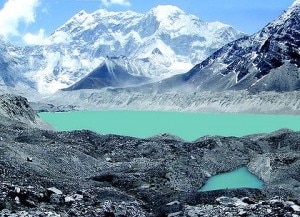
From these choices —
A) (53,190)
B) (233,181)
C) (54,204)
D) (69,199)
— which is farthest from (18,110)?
(54,204)

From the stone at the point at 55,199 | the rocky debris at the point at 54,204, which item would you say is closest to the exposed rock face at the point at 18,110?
the rocky debris at the point at 54,204

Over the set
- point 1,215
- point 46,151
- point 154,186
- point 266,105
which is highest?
point 266,105

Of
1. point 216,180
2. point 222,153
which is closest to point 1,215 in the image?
point 216,180

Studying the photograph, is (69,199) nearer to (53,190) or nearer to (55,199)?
(55,199)

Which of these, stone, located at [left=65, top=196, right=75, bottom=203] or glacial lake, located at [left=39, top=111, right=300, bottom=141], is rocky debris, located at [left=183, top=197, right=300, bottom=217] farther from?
glacial lake, located at [left=39, top=111, right=300, bottom=141]

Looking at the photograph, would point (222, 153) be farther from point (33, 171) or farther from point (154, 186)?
point (33, 171)

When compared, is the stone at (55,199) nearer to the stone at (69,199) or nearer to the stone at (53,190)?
the stone at (69,199)

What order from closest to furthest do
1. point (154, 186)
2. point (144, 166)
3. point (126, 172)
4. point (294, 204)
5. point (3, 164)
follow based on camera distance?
point (294, 204) → point (3, 164) → point (154, 186) → point (126, 172) → point (144, 166)
